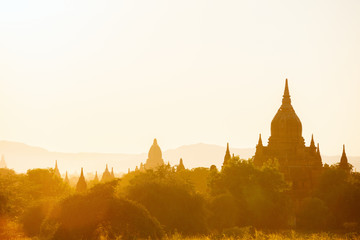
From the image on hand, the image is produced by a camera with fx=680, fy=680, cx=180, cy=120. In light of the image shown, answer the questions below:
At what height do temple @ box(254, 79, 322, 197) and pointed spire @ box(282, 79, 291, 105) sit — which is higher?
pointed spire @ box(282, 79, 291, 105)

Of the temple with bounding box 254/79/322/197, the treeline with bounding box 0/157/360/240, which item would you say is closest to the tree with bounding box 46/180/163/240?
the treeline with bounding box 0/157/360/240

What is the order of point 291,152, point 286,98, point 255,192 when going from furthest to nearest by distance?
point 286,98 < point 291,152 < point 255,192

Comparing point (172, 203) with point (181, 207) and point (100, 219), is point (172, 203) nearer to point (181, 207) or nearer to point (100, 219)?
point (181, 207)

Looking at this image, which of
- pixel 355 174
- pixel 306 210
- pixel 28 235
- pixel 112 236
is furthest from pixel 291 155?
pixel 112 236

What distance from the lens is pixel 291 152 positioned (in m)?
109

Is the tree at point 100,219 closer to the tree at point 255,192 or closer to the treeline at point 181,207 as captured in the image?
the treeline at point 181,207

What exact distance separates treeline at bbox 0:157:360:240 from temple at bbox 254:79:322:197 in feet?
17.5

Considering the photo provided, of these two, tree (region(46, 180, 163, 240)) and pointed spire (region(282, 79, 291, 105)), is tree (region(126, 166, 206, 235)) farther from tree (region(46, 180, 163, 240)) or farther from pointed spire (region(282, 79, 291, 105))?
pointed spire (region(282, 79, 291, 105))

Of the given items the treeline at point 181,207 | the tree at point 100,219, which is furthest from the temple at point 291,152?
the tree at point 100,219

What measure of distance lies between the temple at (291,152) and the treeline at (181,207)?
5.34 meters

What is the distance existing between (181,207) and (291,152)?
49783 millimetres

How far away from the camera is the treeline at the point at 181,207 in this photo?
39.2 meters

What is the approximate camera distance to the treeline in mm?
39188

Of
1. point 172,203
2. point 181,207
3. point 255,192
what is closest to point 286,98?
point 255,192
